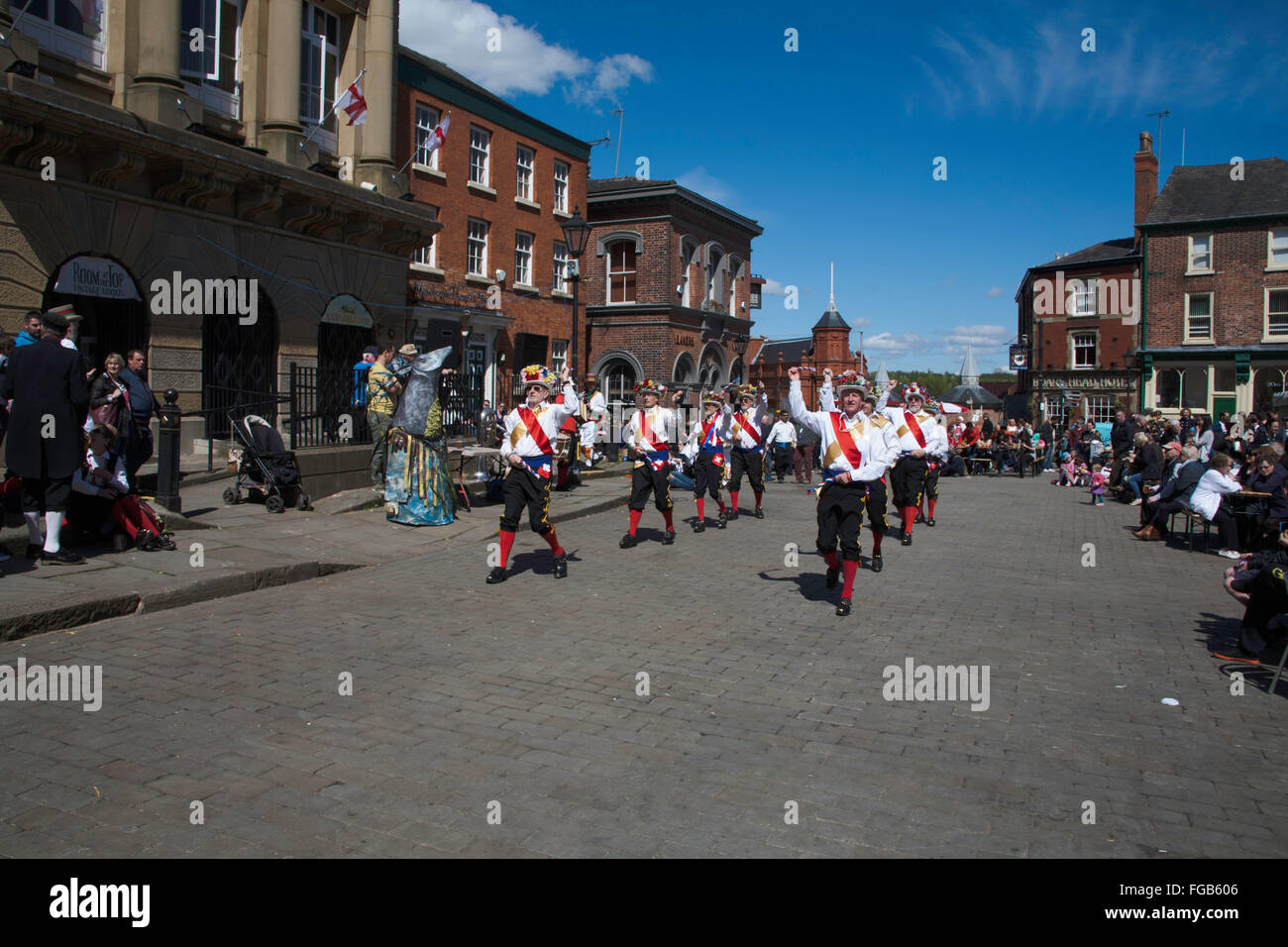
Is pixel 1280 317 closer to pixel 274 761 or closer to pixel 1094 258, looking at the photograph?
pixel 1094 258

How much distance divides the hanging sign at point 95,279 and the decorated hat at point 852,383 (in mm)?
11166

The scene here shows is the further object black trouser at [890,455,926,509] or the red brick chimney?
the red brick chimney

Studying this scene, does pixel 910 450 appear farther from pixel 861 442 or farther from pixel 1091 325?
pixel 1091 325

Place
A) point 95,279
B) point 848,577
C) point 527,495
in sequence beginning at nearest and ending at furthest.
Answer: point 848,577 → point 527,495 → point 95,279

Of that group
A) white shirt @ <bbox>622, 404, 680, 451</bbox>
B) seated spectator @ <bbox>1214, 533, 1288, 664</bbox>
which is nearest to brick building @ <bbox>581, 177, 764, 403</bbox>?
white shirt @ <bbox>622, 404, 680, 451</bbox>

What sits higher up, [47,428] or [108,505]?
[47,428]

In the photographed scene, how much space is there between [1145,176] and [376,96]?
136 ft

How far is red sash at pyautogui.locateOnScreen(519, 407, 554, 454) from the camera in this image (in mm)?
9469

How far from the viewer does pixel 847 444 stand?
8.73m

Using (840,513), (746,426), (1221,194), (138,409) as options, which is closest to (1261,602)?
(840,513)

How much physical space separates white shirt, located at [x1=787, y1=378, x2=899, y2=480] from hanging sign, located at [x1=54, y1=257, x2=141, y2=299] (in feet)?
35.8

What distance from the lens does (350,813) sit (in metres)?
3.96

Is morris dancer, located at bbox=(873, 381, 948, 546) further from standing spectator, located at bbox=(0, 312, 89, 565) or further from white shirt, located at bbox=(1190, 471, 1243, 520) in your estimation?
standing spectator, located at bbox=(0, 312, 89, 565)
